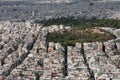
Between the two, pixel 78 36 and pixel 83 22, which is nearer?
pixel 78 36

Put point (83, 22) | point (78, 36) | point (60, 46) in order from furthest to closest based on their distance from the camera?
point (83, 22)
point (78, 36)
point (60, 46)

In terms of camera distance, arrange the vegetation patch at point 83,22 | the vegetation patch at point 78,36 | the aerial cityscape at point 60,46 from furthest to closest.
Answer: the vegetation patch at point 83,22 < the vegetation patch at point 78,36 < the aerial cityscape at point 60,46

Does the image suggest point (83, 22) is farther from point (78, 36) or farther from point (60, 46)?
point (60, 46)

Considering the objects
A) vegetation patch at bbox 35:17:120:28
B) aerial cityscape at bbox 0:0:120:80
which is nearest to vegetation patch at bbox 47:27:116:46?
aerial cityscape at bbox 0:0:120:80

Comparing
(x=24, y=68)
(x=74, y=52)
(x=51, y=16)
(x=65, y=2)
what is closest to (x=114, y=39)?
(x=74, y=52)

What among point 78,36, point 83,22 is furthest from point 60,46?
point 83,22

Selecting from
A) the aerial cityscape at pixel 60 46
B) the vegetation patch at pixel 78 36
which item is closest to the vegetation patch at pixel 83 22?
the aerial cityscape at pixel 60 46

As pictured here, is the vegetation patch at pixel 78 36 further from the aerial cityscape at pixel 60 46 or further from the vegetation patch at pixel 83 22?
the vegetation patch at pixel 83 22
